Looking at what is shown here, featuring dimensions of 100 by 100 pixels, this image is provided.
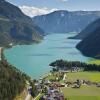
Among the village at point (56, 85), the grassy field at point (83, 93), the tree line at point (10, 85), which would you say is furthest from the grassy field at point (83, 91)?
the tree line at point (10, 85)

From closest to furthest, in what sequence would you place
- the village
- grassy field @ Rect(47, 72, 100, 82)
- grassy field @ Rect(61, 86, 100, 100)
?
1. the village
2. grassy field @ Rect(61, 86, 100, 100)
3. grassy field @ Rect(47, 72, 100, 82)

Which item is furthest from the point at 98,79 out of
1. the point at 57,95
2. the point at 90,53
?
the point at 90,53

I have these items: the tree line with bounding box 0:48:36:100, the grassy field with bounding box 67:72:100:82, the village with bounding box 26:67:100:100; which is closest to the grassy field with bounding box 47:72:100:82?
the grassy field with bounding box 67:72:100:82

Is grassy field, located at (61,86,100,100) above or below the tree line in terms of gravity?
below

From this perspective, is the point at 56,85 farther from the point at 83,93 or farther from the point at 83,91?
the point at 83,93

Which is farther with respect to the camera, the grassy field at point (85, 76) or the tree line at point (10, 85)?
the grassy field at point (85, 76)

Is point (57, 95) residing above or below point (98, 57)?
below

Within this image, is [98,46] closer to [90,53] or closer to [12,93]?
[90,53]

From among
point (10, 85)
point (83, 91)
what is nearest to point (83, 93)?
point (83, 91)

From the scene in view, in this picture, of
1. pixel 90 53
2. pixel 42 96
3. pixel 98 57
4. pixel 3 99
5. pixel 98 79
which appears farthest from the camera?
pixel 90 53

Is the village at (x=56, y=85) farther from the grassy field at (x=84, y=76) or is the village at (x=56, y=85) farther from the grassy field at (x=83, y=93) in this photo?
the grassy field at (x=83, y=93)

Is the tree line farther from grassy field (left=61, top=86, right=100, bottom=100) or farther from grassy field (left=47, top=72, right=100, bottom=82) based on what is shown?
grassy field (left=47, top=72, right=100, bottom=82)
